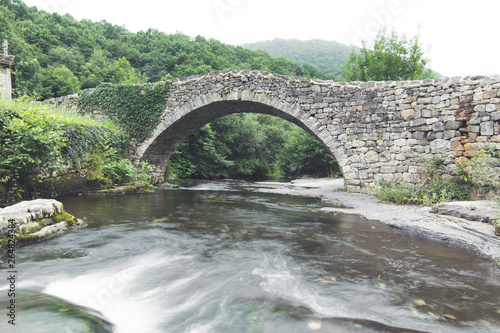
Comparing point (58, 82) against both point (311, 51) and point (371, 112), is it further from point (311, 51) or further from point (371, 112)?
point (311, 51)

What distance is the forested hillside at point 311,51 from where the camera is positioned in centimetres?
5251

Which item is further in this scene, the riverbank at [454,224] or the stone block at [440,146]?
the stone block at [440,146]

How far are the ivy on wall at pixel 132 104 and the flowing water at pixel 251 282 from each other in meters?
7.16

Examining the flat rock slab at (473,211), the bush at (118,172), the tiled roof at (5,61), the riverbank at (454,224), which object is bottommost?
the riverbank at (454,224)

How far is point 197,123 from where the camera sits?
1225cm

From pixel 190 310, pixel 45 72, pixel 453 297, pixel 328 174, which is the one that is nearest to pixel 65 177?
pixel 190 310

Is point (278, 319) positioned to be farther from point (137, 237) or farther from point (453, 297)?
point (137, 237)

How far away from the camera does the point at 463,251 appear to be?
3512mm

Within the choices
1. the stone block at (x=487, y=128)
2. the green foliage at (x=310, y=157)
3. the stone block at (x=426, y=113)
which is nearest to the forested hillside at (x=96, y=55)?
the green foliage at (x=310, y=157)

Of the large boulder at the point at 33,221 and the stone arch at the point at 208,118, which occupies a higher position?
the stone arch at the point at 208,118

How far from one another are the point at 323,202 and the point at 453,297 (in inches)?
218

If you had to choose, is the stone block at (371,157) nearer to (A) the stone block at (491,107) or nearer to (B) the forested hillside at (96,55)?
(A) the stone block at (491,107)

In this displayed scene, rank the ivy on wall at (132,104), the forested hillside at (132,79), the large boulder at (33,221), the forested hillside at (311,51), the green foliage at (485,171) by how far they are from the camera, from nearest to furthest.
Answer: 1. the large boulder at (33,221)
2. the green foliage at (485,171)
3. the forested hillside at (132,79)
4. the ivy on wall at (132,104)
5. the forested hillside at (311,51)

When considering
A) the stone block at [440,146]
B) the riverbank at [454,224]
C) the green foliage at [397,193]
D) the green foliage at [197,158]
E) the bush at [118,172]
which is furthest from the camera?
the green foliage at [197,158]
